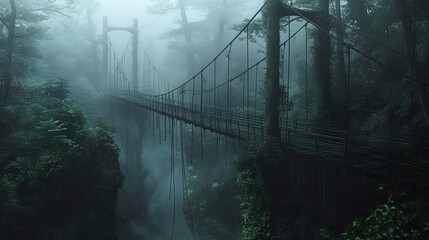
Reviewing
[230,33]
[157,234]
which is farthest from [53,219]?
[230,33]

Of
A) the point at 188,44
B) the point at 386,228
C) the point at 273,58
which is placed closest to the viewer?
the point at 386,228

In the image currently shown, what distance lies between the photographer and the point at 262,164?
705cm

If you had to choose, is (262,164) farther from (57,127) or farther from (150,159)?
(150,159)

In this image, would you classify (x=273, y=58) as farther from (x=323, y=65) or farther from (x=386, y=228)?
(x=386, y=228)

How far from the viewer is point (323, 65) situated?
9.11 meters

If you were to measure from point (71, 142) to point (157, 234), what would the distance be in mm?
9262

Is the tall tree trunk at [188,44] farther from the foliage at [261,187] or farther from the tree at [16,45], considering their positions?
the foliage at [261,187]

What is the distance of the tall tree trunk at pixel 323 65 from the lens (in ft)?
28.9

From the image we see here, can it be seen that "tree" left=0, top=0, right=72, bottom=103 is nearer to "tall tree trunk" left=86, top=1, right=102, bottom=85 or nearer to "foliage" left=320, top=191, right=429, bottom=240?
"tall tree trunk" left=86, top=1, right=102, bottom=85

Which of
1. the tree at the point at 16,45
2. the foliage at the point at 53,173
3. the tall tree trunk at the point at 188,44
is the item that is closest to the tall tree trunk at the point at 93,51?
the tall tree trunk at the point at 188,44

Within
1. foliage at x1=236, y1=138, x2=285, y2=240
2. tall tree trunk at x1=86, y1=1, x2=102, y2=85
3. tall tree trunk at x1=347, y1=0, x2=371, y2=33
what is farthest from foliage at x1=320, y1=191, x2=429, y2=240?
tall tree trunk at x1=86, y1=1, x2=102, y2=85

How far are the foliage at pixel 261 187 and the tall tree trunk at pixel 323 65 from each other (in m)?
2.66

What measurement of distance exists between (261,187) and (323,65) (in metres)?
4.30

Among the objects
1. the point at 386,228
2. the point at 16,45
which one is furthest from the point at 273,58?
the point at 16,45
